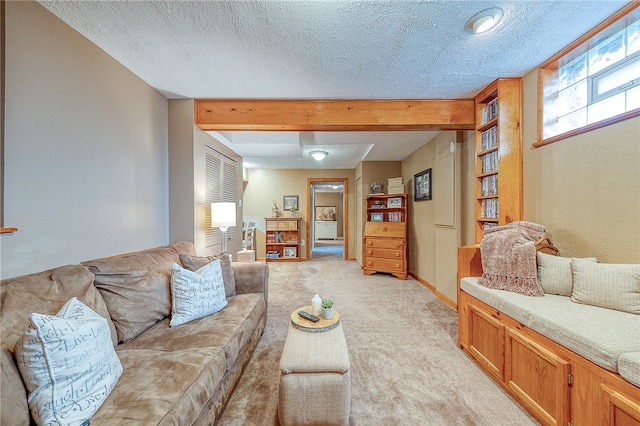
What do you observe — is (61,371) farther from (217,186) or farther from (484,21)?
(484,21)

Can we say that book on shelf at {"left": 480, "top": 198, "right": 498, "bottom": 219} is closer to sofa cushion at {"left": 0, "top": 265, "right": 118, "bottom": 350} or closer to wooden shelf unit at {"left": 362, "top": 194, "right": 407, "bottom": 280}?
wooden shelf unit at {"left": 362, "top": 194, "right": 407, "bottom": 280}

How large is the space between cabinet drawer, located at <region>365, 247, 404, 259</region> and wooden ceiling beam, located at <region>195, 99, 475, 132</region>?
8.09 feet

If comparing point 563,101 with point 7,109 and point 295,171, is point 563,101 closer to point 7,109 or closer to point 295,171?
point 7,109

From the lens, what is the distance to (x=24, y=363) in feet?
2.81

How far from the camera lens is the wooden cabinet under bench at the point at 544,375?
1009 millimetres

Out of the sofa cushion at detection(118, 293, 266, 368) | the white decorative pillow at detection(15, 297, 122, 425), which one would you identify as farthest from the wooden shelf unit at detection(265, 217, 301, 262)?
the white decorative pillow at detection(15, 297, 122, 425)

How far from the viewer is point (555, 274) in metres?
1.64

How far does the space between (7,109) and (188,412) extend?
5.77 feet

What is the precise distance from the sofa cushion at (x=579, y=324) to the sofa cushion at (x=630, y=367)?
0.09 ft

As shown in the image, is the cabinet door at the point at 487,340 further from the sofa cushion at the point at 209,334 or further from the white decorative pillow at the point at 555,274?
the sofa cushion at the point at 209,334

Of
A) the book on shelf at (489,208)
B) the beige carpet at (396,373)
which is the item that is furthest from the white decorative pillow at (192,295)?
the book on shelf at (489,208)

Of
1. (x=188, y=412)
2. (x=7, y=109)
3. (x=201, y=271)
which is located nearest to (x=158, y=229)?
(x=201, y=271)

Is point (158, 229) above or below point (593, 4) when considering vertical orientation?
below

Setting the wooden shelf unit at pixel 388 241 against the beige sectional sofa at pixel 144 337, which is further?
the wooden shelf unit at pixel 388 241
